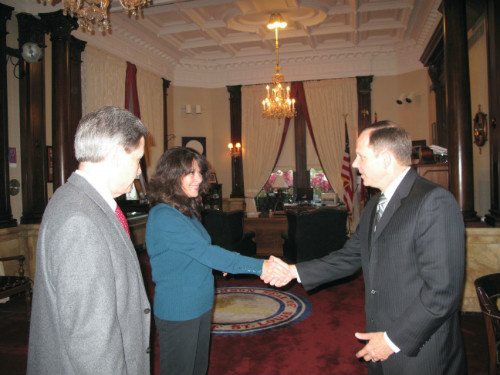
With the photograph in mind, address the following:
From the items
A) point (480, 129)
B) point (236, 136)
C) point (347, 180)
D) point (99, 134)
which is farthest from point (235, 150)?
point (99, 134)

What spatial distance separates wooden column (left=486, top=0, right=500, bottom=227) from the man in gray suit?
181 inches

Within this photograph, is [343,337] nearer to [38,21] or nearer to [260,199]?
[38,21]

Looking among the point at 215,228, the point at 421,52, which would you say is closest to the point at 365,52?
the point at 421,52

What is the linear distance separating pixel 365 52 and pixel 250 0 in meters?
4.27

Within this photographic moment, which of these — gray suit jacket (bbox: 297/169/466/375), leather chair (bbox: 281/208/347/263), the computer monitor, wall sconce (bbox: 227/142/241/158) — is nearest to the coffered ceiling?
wall sconce (bbox: 227/142/241/158)

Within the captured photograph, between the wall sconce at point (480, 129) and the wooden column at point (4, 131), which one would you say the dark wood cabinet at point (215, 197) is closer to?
the wooden column at point (4, 131)

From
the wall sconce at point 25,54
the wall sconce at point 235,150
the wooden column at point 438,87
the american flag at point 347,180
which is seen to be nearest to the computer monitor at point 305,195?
the american flag at point 347,180

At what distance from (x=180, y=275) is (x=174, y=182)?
1.77ft

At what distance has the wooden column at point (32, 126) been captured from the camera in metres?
5.58

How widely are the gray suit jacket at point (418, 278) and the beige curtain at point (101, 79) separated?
6.67m

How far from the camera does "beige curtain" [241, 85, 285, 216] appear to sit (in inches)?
417

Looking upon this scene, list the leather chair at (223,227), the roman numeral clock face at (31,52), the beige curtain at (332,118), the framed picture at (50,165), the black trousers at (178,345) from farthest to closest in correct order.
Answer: the beige curtain at (332,118)
the framed picture at (50,165)
the leather chair at (223,227)
the roman numeral clock face at (31,52)
the black trousers at (178,345)

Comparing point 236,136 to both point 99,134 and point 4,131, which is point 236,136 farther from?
point 99,134

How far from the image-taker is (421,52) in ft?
29.3
